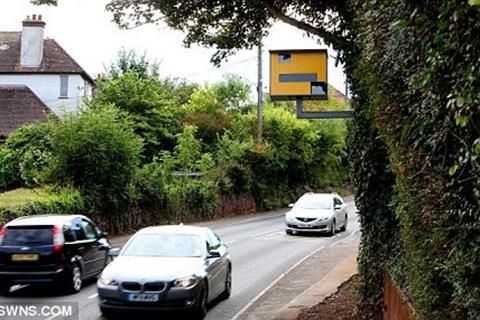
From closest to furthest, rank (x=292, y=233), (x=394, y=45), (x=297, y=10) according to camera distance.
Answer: (x=394, y=45)
(x=297, y=10)
(x=292, y=233)

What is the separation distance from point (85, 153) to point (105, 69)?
93.7ft

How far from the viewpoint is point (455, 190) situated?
352 centimetres

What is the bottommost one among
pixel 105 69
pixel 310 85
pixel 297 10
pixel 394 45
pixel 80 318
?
pixel 80 318

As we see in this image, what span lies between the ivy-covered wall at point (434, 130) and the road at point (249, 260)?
22.9 ft

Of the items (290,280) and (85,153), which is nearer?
(290,280)

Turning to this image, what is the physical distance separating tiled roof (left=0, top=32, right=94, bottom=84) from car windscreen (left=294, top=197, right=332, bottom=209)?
24891 mm

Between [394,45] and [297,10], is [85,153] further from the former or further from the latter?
[394,45]

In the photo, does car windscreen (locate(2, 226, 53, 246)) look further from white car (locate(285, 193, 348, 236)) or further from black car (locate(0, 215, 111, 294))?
white car (locate(285, 193, 348, 236))

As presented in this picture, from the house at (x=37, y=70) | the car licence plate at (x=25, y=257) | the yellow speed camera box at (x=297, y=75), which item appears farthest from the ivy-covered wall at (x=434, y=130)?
the house at (x=37, y=70)

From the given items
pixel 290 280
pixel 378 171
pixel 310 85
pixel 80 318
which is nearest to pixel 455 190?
pixel 378 171

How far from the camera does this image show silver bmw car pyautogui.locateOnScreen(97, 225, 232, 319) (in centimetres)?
1041

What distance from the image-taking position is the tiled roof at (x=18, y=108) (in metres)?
42.7

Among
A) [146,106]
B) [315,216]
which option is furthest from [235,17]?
[146,106]

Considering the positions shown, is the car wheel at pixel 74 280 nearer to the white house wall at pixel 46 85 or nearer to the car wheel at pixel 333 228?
the car wheel at pixel 333 228
